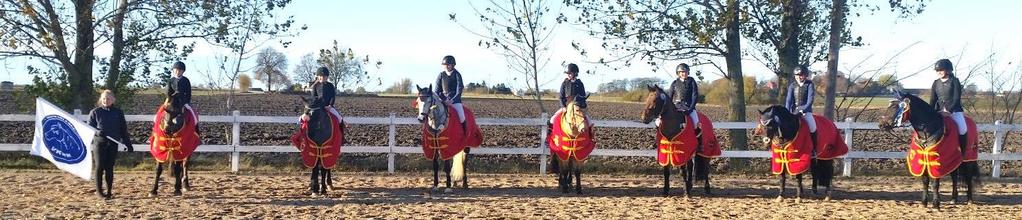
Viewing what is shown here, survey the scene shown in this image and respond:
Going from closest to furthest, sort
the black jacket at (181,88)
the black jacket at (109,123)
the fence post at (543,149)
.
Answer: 1. the black jacket at (109,123)
2. the black jacket at (181,88)
3. the fence post at (543,149)

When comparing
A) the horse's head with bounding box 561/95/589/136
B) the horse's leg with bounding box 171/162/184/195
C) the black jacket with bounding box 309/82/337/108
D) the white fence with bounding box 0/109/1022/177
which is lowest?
the horse's leg with bounding box 171/162/184/195

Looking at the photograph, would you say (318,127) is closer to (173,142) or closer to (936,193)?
(173,142)

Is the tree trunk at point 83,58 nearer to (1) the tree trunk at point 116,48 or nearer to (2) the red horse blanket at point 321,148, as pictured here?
(1) the tree trunk at point 116,48

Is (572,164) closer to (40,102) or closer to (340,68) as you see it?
(40,102)

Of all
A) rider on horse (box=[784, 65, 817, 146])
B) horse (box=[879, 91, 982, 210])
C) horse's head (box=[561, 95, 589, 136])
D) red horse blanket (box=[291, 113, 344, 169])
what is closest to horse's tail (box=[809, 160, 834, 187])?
rider on horse (box=[784, 65, 817, 146])

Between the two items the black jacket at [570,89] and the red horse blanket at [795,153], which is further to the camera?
the black jacket at [570,89]

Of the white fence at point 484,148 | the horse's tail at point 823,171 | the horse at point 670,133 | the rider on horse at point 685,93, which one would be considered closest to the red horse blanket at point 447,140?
the white fence at point 484,148

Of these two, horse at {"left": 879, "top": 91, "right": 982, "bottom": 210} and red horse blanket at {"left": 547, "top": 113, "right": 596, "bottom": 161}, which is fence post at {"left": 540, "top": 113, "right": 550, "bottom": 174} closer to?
red horse blanket at {"left": 547, "top": 113, "right": 596, "bottom": 161}

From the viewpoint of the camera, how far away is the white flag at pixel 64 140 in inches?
342

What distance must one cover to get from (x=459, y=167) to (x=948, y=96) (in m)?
5.90

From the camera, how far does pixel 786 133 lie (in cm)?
945

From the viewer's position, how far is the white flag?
868 cm

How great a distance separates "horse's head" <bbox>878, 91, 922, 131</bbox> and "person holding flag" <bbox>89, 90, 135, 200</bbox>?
834 cm

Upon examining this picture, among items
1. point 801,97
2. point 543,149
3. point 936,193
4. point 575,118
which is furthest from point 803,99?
point 543,149
